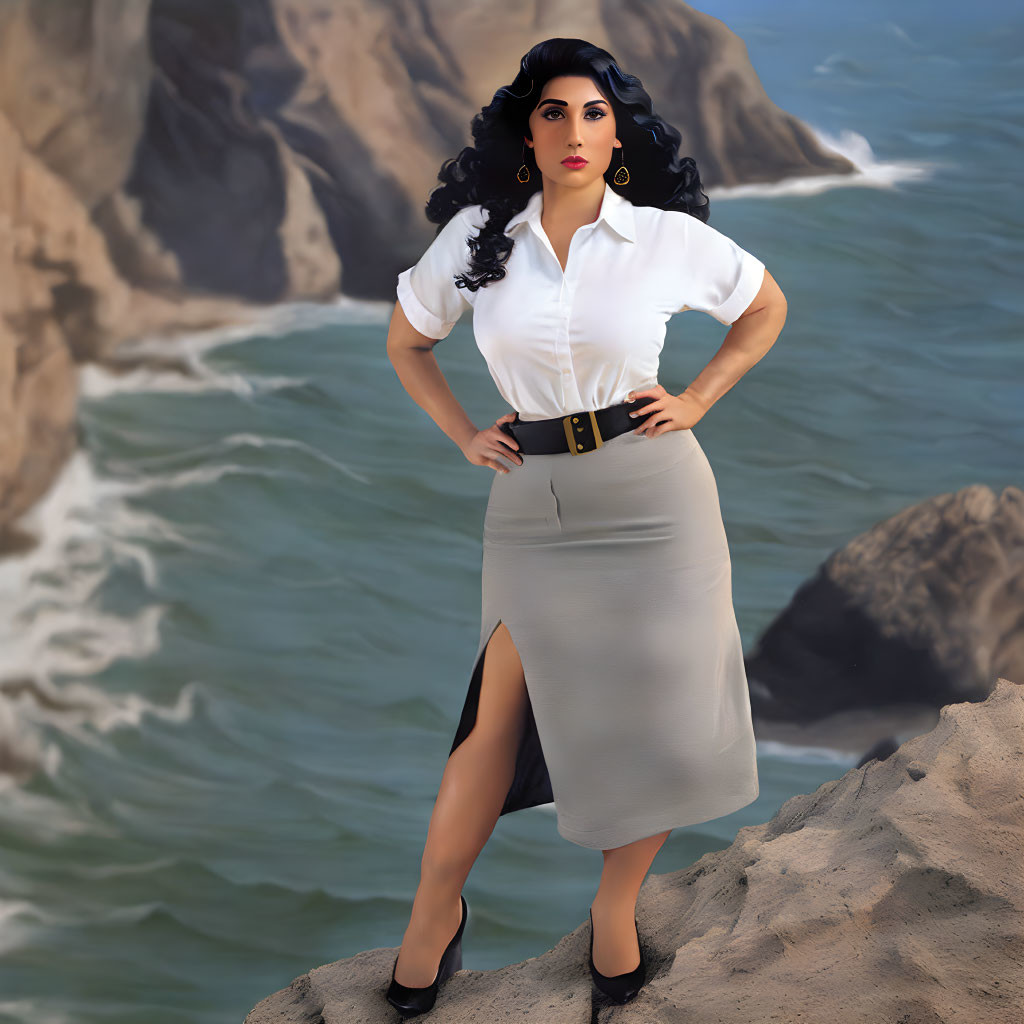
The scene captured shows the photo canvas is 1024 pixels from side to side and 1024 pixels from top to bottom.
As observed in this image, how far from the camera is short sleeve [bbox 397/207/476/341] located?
238 cm

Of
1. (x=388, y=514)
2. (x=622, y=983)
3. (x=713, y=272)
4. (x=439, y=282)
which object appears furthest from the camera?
(x=388, y=514)

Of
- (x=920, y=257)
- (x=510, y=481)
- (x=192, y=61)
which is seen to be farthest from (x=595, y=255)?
(x=192, y=61)

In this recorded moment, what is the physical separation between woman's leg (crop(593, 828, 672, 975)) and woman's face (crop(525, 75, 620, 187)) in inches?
55.6

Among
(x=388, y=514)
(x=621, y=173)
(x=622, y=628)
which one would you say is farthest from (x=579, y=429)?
(x=388, y=514)

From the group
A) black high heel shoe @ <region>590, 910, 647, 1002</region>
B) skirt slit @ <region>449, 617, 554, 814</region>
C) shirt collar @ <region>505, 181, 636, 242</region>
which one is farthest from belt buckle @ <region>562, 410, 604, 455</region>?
black high heel shoe @ <region>590, 910, 647, 1002</region>

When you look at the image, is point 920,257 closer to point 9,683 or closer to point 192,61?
point 192,61

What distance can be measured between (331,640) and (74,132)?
189cm

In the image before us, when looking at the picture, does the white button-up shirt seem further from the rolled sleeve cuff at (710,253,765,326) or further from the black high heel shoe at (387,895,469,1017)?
the black high heel shoe at (387,895,469,1017)

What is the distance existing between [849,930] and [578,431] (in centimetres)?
119

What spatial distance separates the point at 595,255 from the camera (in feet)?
7.36

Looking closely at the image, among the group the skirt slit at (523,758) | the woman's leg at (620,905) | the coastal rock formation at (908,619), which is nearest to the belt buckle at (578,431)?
the skirt slit at (523,758)

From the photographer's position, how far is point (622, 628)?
2.32m

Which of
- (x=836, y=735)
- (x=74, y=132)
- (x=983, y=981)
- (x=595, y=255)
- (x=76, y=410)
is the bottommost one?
(x=836, y=735)

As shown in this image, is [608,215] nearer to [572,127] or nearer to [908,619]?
[572,127]
